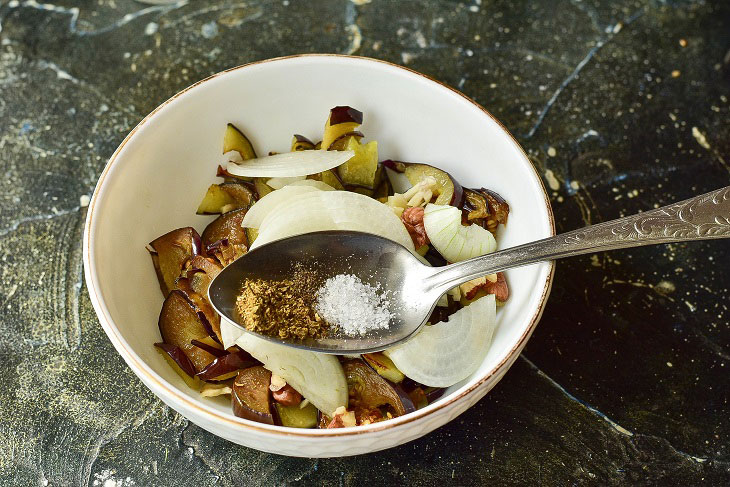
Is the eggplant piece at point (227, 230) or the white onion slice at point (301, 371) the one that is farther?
the eggplant piece at point (227, 230)

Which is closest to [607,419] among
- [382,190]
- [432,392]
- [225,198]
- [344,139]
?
[432,392]

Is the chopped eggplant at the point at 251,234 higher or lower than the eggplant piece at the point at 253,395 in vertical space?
higher

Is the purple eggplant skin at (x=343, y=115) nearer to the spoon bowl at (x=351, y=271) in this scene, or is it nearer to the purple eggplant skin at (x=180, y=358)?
the spoon bowl at (x=351, y=271)

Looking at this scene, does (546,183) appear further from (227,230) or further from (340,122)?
(227,230)

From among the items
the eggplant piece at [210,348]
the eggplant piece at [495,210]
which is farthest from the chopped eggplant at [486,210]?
the eggplant piece at [210,348]

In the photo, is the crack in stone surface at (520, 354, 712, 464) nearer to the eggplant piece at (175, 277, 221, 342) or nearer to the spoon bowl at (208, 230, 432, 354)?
the spoon bowl at (208, 230, 432, 354)

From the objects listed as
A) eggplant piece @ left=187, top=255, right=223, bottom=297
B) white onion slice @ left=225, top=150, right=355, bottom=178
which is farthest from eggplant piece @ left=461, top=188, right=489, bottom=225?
eggplant piece @ left=187, top=255, right=223, bottom=297
